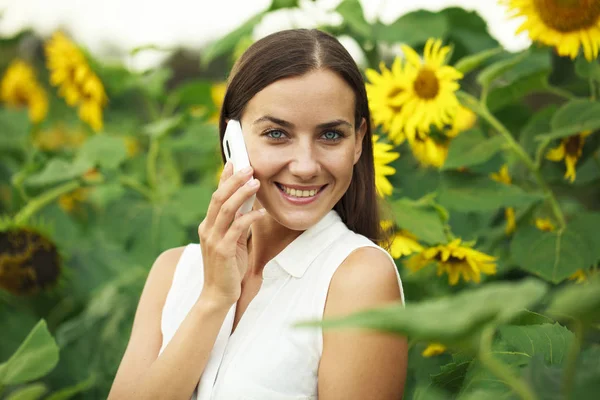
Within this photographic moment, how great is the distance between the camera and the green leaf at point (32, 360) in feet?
4.97

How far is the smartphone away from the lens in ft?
4.76

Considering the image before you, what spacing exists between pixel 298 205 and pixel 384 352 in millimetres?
330

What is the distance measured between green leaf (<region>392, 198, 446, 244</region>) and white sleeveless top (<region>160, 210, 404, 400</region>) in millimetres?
245

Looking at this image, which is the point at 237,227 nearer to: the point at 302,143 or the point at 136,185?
the point at 302,143

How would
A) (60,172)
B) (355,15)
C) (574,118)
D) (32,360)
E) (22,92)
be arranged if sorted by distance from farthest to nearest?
(22,92)
(60,172)
(355,15)
(574,118)
(32,360)

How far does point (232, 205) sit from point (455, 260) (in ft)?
2.17

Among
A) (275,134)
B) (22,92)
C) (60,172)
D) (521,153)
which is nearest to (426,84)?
(521,153)

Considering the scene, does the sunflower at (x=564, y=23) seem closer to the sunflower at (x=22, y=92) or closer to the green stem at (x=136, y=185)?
the green stem at (x=136, y=185)

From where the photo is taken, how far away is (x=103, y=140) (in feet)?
8.32

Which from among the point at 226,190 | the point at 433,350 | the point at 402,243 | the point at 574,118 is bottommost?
the point at 433,350

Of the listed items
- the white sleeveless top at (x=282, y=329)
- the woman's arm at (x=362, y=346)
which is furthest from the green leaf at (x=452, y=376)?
the white sleeveless top at (x=282, y=329)

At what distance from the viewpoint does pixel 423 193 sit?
7.00 feet

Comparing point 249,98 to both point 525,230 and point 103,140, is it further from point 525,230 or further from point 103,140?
point 103,140

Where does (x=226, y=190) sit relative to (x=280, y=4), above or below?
below
